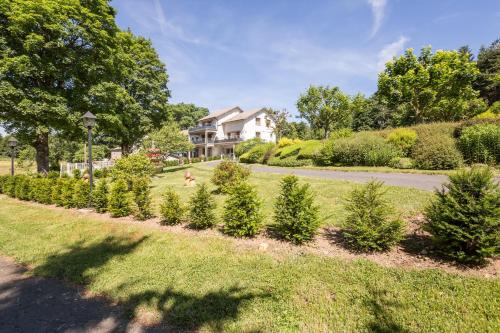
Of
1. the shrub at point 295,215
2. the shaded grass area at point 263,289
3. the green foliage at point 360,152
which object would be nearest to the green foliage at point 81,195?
the shaded grass area at point 263,289

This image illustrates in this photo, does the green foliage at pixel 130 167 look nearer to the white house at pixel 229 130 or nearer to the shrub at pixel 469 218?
the shrub at pixel 469 218

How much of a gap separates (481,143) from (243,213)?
50.9 feet

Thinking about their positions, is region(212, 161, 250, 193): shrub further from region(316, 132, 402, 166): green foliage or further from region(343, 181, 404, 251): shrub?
region(316, 132, 402, 166): green foliage

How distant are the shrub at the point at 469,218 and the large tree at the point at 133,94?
17880mm

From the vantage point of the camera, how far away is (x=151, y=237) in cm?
659

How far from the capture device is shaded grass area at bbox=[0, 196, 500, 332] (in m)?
3.31

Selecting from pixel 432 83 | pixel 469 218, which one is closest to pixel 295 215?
pixel 469 218

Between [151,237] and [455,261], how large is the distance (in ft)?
21.4

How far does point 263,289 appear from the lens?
4070 mm

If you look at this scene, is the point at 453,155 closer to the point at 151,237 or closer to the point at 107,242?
the point at 151,237

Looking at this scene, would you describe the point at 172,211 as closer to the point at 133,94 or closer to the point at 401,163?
the point at 401,163

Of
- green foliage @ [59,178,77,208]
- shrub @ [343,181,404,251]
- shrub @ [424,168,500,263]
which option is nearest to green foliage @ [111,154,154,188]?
green foliage @ [59,178,77,208]

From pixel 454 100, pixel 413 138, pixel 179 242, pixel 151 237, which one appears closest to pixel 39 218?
pixel 151 237

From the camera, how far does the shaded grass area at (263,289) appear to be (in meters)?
3.31
